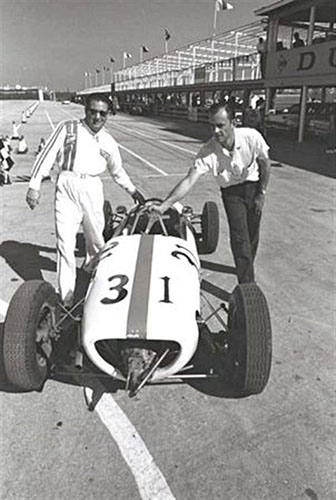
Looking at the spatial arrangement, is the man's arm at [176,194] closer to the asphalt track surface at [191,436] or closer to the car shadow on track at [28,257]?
the asphalt track surface at [191,436]

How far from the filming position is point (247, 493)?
2424mm

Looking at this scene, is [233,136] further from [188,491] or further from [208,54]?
[208,54]

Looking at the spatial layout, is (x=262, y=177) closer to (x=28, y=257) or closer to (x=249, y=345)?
(x=249, y=345)

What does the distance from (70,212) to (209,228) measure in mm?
2321

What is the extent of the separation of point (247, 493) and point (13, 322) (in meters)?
1.70

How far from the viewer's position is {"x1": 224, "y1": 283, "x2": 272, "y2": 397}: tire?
288 centimetres

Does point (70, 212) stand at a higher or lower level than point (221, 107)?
lower

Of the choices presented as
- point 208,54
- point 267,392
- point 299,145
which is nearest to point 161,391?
point 267,392

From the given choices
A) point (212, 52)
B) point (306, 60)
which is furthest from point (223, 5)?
point (306, 60)

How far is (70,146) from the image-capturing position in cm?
387

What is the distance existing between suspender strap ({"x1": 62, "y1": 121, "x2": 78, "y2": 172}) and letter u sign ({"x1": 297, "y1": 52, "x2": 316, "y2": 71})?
60.2 feet

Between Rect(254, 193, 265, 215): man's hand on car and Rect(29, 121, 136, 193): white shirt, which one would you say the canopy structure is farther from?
Rect(29, 121, 136, 193): white shirt

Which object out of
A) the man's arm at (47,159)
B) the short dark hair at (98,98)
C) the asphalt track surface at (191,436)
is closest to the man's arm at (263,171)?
the asphalt track surface at (191,436)

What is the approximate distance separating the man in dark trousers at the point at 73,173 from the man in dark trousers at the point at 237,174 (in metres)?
0.61
